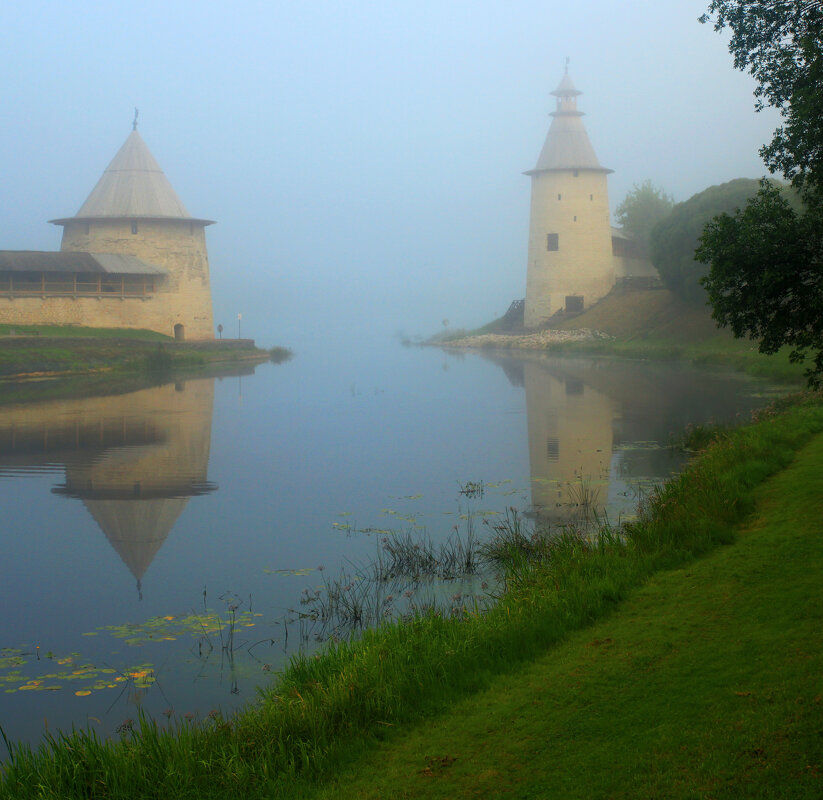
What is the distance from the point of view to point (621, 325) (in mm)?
41312

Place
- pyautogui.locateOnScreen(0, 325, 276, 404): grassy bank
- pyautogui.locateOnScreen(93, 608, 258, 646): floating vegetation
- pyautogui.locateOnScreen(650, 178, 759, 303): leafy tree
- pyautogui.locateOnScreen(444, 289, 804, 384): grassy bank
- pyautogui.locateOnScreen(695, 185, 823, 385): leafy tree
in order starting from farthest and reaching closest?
pyautogui.locateOnScreen(650, 178, 759, 303): leafy tree, pyautogui.locateOnScreen(0, 325, 276, 404): grassy bank, pyautogui.locateOnScreen(444, 289, 804, 384): grassy bank, pyautogui.locateOnScreen(695, 185, 823, 385): leafy tree, pyautogui.locateOnScreen(93, 608, 258, 646): floating vegetation

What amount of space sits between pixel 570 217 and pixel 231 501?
3990 cm

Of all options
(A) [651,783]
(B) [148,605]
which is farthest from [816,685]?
(B) [148,605]

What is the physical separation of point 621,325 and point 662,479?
31.1 metres

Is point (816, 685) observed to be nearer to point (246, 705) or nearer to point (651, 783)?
point (651, 783)

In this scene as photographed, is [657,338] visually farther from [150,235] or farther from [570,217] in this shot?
[150,235]

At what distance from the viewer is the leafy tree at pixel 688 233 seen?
1294 inches

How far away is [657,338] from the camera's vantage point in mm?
35969

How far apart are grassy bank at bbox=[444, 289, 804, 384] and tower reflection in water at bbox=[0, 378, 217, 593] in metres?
12.5

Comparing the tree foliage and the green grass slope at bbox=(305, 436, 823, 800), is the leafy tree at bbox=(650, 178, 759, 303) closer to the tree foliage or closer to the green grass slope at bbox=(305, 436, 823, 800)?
the tree foliage

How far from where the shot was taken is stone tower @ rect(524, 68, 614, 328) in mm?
48344

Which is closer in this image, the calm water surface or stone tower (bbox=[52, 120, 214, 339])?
the calm water surface

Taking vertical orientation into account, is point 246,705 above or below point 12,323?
below

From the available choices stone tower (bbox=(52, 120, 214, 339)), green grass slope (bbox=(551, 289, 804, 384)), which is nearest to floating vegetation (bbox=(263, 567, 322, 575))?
green grass slope (bbox=(551, 289, 804, 384))
